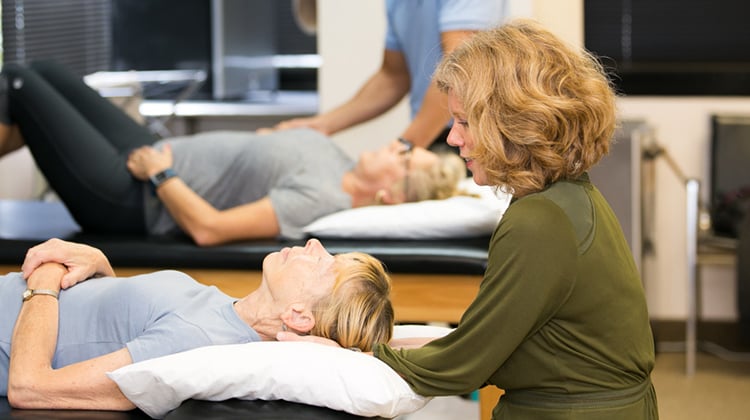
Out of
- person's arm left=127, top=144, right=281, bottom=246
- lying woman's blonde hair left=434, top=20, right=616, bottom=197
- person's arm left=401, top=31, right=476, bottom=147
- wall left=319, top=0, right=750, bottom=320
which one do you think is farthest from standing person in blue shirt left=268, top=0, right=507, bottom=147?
wall left=319, top=0, right=750, bottom=320

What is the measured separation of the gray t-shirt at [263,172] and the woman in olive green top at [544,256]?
4.42 ft

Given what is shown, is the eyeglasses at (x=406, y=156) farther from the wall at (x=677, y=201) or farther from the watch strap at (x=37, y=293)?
the wall at (x=677, y=201)

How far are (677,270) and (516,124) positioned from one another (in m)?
3.30

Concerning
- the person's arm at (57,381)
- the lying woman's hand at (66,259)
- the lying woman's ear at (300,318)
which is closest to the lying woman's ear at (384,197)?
the lying woman's hand at (66,259)

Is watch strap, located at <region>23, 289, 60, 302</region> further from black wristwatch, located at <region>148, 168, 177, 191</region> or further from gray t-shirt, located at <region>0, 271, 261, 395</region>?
black wristwatch, located at <region>148, 168, 177, 191</region>

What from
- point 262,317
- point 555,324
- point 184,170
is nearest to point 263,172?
point 184,170

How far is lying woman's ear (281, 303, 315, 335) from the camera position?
5.81 feet

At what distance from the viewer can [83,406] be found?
5.68 feet

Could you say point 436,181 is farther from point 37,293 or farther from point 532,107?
point 532,107

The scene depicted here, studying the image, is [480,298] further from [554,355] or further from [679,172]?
[679,172]

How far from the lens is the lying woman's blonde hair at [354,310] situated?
1766 millimetres

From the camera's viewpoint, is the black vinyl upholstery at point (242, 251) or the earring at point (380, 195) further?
the earring at point (380, 195)

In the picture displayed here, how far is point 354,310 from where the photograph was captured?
1766 millimetres

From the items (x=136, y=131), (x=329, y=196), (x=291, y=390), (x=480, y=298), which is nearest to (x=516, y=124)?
(x=480, y=298)
